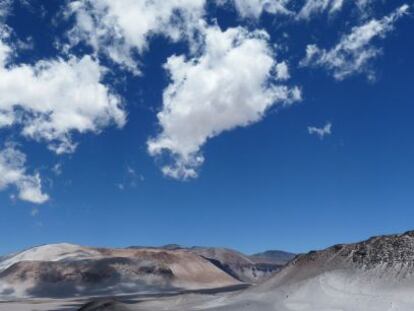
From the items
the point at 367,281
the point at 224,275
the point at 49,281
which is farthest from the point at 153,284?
the point at 367,281

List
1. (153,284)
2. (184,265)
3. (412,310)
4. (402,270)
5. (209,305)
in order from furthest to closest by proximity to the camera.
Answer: (184,265)
(153,284)
(209,305)
(402,270)
(412,310)

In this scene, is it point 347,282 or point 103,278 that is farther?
point 103,278

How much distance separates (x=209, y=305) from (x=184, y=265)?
12925 centimetres

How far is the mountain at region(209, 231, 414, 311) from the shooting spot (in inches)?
1422

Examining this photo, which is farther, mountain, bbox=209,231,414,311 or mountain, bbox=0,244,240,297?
mountain, bbox=0,244,240,297

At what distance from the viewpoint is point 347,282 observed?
40406 mm

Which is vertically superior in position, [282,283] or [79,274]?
[79,274]

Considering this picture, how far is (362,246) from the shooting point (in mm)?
44500

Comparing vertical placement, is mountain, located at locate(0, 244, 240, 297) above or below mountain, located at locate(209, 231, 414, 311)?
above

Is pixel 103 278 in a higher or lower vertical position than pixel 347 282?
higher

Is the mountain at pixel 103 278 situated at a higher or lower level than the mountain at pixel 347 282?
higher

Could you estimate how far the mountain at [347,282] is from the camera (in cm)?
3612

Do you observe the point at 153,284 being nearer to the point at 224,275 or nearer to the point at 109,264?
the point at 109,264

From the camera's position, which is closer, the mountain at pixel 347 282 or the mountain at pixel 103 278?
the mountain at pixel 347 282
